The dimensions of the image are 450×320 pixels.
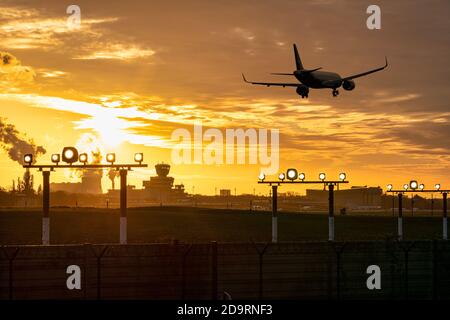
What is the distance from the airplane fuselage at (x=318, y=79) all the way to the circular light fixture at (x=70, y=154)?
27646 millimetres

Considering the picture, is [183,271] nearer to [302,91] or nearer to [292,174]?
[292,174]

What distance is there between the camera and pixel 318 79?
67.7 metres

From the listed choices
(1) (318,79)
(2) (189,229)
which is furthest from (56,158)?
(2) (189,229)

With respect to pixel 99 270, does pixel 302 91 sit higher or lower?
higher

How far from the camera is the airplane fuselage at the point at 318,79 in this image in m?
67.6

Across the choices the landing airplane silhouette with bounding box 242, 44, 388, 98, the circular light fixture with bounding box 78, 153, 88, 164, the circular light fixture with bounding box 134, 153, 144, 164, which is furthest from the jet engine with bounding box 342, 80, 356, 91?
the circular light fixture with bounding box 78, 153, 88, 164

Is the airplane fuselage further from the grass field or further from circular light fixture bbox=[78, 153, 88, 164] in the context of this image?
circular light fixture bbox=[78, 153, 88, 164]

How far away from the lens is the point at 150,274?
31.5 metres

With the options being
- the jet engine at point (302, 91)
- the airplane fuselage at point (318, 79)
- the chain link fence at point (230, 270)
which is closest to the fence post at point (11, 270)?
the chain link fence at point (230, 270)

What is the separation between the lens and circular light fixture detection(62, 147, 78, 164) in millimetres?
46750

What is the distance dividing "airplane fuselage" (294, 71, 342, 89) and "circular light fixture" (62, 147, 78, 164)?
2765 cm

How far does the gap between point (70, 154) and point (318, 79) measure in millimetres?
29182

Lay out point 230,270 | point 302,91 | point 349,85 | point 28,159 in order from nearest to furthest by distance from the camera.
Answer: point 230,270 → point 28,159 → point 302,91 → point 349,85

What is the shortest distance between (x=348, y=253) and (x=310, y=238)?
36.5m
